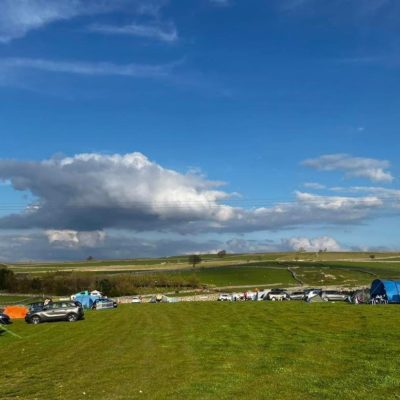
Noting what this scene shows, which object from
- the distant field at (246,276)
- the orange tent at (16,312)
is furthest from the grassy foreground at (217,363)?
the distant field at (246,276)

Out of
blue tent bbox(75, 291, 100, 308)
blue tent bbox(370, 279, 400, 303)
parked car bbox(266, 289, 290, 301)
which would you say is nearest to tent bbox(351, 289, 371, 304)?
blue tent bbox(370, 279, 400, 303)

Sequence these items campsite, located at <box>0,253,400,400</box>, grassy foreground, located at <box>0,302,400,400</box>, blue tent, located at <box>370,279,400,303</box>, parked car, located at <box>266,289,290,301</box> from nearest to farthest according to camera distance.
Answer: grassy foreground, located at <box>0,302,400,400</box>, campsite, located at <box>0,253,400,400</box>, blue tent, located at <box>370,279,400,303</box>, parked car, located at <box>266,289,290,301</box>

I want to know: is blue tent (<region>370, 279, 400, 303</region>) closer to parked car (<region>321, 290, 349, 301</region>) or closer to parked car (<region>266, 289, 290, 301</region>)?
parked car (<region>321, 290, 349, 301</region>)

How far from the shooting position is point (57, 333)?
125ft

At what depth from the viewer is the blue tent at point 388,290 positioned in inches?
2376

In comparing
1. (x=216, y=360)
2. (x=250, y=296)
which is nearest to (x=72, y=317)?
(x=216, y=360)

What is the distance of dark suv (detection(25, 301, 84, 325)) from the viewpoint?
51.1m

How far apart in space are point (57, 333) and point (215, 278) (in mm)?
117908

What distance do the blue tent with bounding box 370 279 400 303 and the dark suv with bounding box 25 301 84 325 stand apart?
31732 millimetres

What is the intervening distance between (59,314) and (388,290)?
3380cm

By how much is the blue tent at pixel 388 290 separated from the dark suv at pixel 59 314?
31.7 meters

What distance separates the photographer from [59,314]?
51375 millimetres

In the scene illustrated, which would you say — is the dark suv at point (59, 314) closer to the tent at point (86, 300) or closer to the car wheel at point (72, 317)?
the car wheel at point (72, 317)

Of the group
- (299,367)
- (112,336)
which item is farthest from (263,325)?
(299,367)
